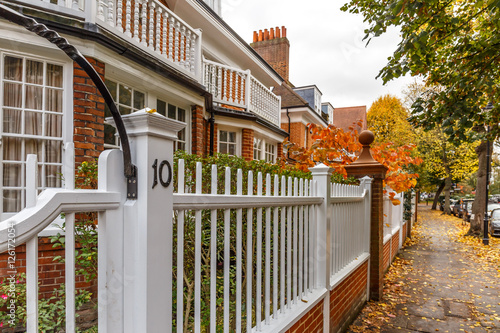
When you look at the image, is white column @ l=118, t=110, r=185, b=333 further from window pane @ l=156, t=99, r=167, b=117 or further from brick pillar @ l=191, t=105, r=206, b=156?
brick pillar @ l=191, t=105, r=206, b=156

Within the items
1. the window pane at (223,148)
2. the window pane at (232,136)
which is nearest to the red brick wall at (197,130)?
the window pane at (223,148)

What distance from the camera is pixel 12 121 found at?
3.62 metres

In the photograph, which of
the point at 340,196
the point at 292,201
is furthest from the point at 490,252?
the point at 292,201

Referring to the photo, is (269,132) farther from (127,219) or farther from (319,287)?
(127,219)

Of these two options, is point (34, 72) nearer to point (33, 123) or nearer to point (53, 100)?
point (53, 100)

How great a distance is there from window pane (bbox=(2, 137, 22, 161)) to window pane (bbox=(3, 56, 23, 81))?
75 centimetres

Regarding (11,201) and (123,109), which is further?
(123,109)

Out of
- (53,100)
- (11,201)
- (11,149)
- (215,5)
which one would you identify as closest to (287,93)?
(215,5)

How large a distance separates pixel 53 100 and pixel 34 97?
7.9 inches

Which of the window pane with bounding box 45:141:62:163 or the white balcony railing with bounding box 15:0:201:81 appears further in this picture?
the white balcony railing with bounding box 15:0:201:81

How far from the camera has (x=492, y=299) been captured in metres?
5.20

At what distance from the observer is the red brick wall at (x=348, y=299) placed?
3.41m

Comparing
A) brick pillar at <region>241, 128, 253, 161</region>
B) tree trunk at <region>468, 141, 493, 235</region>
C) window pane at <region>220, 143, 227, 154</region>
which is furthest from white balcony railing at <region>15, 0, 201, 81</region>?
tree trunk at <region>468, 141, 493, 235</region>

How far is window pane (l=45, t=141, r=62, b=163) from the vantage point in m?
3.85
